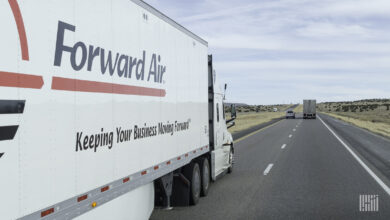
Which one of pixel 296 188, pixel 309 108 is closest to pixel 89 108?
pixel 296 188

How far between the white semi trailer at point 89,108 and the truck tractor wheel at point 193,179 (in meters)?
0.63

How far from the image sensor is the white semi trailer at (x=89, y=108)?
11.4ft

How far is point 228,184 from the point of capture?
36.3 feet

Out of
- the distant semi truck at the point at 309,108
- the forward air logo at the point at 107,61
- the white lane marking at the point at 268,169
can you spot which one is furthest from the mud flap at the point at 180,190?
the distant semi truck at the point at 309,108

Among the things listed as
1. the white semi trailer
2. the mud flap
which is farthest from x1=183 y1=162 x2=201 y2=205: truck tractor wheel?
the white semi trailer

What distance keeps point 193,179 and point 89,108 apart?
180 inches

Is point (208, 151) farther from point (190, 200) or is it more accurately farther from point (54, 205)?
point (54, 205)

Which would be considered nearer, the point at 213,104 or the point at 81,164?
the point at 81,164

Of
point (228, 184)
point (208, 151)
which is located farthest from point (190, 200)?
point (228, 184)

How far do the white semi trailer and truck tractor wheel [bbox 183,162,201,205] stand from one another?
628 millimetres

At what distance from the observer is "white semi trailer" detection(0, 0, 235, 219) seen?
348 centimetres

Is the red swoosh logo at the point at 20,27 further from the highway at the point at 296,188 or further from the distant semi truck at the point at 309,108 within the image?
the distant semi truck at the point at 309,108

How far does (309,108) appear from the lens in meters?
65.6

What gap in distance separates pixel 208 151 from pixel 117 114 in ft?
17.3
